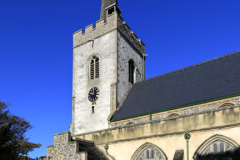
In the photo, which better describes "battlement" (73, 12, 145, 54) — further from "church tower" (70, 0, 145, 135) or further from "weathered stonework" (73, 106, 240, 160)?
"weathered stonework" (73, 106, 240, 160)

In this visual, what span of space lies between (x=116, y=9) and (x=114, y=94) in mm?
11463

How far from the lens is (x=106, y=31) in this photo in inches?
1232

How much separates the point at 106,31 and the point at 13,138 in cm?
1497

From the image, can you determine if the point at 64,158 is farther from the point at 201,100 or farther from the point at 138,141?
the point at 201,100

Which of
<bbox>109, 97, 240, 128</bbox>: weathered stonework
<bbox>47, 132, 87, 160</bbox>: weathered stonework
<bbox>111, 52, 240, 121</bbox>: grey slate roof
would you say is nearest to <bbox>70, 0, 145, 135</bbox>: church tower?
<bbox>111, 52, 240, 121</bbox>: grey slate roof

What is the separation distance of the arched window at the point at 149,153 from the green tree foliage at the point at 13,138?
11106 millimetres

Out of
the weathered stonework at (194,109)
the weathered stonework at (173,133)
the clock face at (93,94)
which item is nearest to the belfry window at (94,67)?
the clock face at (93,94)

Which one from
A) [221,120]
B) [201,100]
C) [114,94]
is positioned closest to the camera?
[221,120]

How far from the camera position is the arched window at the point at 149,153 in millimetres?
17281

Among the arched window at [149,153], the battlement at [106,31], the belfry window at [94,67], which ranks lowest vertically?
the arched window at [149,153]

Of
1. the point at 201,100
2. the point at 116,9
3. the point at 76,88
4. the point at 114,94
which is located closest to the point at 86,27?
the point at 116,9

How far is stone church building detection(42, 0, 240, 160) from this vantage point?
16.1 meters

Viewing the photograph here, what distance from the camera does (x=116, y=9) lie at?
3356 centimetres

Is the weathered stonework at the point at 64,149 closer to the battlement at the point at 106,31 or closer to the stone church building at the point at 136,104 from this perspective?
the stone church building at the point at 136,104
